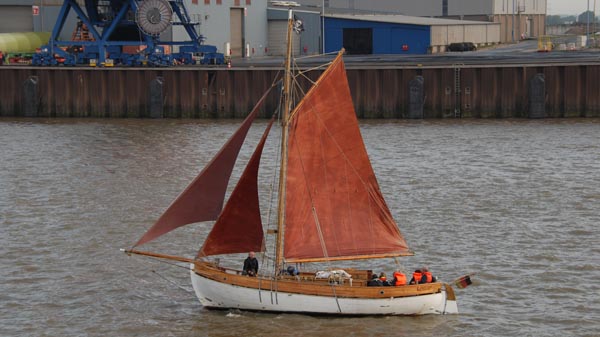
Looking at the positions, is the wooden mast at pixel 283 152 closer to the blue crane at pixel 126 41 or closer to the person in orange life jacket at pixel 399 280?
the person in orange life jacket at pixel 399 280

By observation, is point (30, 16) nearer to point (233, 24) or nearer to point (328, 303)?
point (233, 24)

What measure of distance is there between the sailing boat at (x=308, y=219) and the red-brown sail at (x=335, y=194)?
1.0 inches

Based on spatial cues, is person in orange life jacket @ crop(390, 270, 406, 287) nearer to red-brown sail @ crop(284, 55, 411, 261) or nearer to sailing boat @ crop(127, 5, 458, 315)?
sailing boat @ crop(127, 5, 458, 315)

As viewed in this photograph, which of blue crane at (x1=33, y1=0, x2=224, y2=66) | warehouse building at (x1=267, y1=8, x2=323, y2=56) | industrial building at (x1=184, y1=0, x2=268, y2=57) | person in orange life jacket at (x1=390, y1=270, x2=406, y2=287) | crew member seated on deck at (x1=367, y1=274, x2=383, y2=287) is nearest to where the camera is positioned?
crew member seated on deck at (x1=367, y1=274, x2=383, y2=287)

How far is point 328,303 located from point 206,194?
4.20m

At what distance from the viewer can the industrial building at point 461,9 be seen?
125625 mm

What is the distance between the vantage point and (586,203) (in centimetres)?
4334

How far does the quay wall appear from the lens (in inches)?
2638

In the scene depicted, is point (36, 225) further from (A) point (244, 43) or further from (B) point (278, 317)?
(A) point (244, 43)

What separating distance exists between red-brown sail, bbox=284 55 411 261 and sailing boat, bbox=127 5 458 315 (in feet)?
0.09

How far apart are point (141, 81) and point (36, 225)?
3111 cm

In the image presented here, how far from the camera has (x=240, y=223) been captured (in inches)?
1188

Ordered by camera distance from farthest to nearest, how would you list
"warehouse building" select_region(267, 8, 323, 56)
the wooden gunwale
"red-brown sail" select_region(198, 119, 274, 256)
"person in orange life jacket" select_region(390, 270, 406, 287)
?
1. "warehouse building" select_region(267, 8, 323, 56)
2. "red-brown sail" select_region(198, 119, 274, 256)
3. "person in orange life jacket" select_region(390, 270, 406, 287)
4. the wooden gunwale

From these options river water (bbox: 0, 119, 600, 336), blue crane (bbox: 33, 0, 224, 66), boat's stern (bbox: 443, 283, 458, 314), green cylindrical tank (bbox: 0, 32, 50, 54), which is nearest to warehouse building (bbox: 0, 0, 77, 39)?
green cylindrical tank (bbox: 0, 32, 50, 54)
